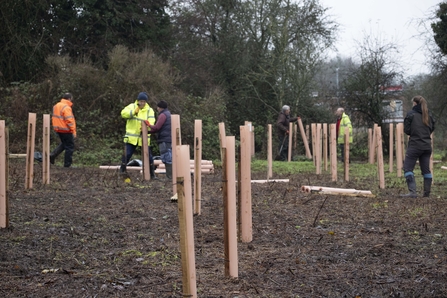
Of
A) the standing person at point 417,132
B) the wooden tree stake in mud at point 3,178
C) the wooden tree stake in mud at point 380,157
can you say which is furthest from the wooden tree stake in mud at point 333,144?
the wooden tree stake in mud at point 3,178

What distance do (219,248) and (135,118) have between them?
27.7ft

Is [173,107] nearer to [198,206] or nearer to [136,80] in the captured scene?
[136,80]

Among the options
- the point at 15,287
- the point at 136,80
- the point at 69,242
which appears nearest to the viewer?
the point at 15,287

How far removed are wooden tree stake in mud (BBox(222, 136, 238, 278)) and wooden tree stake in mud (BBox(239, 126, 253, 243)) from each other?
893 mm

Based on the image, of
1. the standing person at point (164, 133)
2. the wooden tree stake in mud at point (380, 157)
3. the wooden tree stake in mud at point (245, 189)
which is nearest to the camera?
the wooden tree stake in mud at point (245, 189)

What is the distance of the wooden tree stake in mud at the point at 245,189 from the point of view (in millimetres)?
6910

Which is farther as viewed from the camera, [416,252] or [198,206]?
[198,206]

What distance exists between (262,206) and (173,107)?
1331 centimetres

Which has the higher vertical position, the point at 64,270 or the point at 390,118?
the point at 390,118

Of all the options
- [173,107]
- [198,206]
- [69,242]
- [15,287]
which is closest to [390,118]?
[173,107]

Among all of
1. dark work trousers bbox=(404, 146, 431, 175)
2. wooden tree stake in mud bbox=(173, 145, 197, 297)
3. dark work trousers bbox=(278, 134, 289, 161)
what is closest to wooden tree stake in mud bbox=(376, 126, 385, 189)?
dark work trousers bbox=(404, 146, 431, 175)

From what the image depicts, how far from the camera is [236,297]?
4914mm

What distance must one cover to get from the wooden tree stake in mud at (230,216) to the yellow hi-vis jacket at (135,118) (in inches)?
350

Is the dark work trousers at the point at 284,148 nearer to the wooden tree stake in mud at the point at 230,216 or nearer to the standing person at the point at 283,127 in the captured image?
the standing person at the point at 283,127
